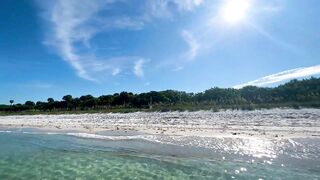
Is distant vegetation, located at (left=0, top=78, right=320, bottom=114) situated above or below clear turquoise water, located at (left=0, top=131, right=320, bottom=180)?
above

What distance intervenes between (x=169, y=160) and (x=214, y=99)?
5049 cm

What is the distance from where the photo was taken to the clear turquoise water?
39.8 feet

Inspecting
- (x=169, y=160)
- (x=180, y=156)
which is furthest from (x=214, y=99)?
(x=169, y=160)

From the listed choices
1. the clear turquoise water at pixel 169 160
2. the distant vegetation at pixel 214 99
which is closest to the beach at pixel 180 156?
the clear turquoise water at pixel 169 160

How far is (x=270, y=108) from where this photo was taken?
3469 cm

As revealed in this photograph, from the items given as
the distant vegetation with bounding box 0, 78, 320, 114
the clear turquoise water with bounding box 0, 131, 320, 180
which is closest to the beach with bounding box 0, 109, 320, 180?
the clear turquoise water with bounding box 0, 131, 320, 180

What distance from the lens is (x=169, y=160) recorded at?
14.7 metres

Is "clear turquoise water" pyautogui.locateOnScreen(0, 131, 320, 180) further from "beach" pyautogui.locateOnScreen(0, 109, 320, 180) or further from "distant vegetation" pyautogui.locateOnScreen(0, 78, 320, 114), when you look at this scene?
"distant vegetation" pyautogui.locateOnScreen(0, 78, 320, 114)

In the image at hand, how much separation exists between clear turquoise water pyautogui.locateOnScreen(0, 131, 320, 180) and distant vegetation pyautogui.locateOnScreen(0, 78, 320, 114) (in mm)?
18393

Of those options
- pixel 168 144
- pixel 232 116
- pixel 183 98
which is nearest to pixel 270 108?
pixel 232 116

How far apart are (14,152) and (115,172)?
9189 millimetres

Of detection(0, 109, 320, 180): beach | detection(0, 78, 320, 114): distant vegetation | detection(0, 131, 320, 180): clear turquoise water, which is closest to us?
detection(0, 131, 320, 180): clear turquoise water

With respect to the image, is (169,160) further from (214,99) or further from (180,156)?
(214,99)

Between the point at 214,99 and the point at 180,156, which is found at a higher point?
the point at 214,99
